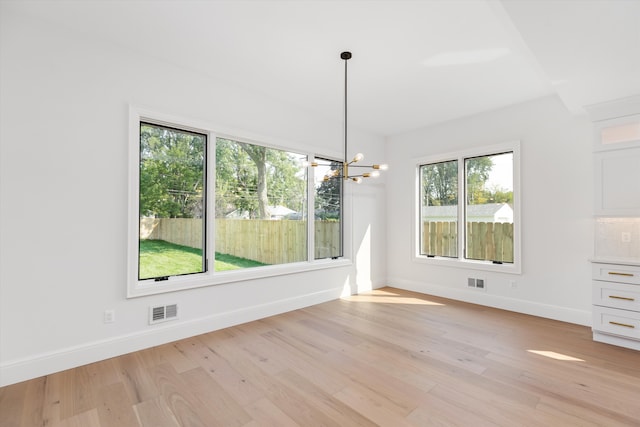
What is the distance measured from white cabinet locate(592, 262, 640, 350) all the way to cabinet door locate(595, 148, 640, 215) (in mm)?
629

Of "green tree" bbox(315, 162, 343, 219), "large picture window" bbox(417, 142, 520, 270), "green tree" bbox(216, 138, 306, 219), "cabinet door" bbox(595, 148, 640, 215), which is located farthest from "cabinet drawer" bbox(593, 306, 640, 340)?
"green tree" bbox(216, 138, 306, 219)

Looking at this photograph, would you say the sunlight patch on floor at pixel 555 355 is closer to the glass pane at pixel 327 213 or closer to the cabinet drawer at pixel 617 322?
the cabinet drawer at pixel 617 322

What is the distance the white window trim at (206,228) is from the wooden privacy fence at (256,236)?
128 millimetres

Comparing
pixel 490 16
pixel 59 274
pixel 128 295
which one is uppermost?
pixel 490 16

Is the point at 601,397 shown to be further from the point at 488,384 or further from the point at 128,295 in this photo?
the point at 128,295

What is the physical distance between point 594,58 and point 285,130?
3428 mm

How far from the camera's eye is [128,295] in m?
3.04

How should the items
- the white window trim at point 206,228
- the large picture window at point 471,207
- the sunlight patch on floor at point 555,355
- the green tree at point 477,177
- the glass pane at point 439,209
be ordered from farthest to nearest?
the glass pane at point 439,209
the green tree at point 477,177
the large picture window at point 471,207
the white window trim at point 206,228
the sunlight patch on floor at point 555,355

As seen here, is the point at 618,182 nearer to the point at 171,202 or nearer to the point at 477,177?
the point at 477,177

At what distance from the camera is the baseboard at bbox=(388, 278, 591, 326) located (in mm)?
3934

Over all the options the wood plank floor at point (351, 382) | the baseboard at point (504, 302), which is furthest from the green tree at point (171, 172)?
the baseboard at point (504, 302)

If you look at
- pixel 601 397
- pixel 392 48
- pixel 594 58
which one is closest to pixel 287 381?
pixel 601 397

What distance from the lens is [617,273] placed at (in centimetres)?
325

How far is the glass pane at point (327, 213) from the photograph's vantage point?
16.7ft
